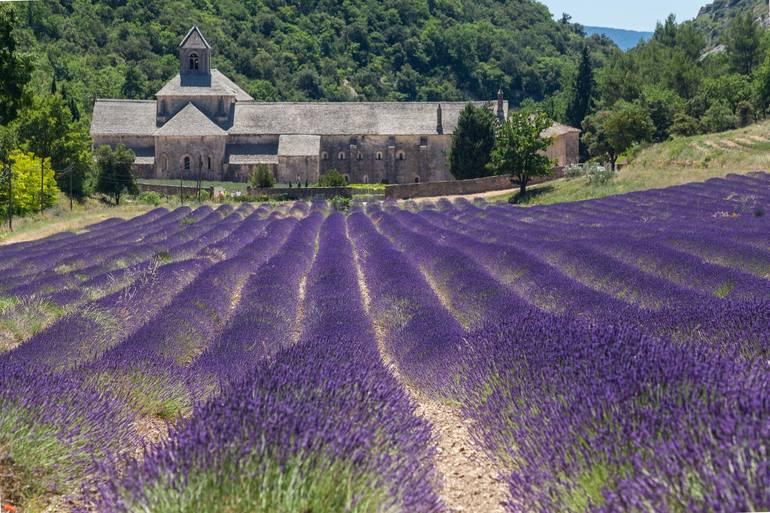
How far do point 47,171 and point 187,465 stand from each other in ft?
128

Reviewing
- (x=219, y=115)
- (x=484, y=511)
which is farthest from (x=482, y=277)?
(x=219, y=115)

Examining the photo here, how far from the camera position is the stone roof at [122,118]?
5988 centimetres

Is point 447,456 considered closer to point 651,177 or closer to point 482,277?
point 482,277

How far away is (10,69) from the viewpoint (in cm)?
1255

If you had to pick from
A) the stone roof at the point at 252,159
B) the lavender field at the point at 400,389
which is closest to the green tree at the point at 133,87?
the stone roof at the point at 252,159

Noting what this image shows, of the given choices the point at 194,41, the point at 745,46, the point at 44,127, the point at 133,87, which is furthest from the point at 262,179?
the point at 745,46

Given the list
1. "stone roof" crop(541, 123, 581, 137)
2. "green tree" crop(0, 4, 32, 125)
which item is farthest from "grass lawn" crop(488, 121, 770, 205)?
"green tree" crop(0, 4, 32, 125)

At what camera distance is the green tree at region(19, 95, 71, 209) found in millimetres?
42062

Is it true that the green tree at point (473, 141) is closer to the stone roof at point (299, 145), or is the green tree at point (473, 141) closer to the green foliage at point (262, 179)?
the stone roof at point (299, 145)

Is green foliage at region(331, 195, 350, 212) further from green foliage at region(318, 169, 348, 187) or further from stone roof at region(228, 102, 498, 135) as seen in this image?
stone roof at region(228, 102, 498, 135)

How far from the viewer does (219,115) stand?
61.6 meters

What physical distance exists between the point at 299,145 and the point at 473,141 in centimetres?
1570

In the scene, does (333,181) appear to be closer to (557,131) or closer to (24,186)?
(557,131)

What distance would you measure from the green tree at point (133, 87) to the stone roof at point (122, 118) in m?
26.2
